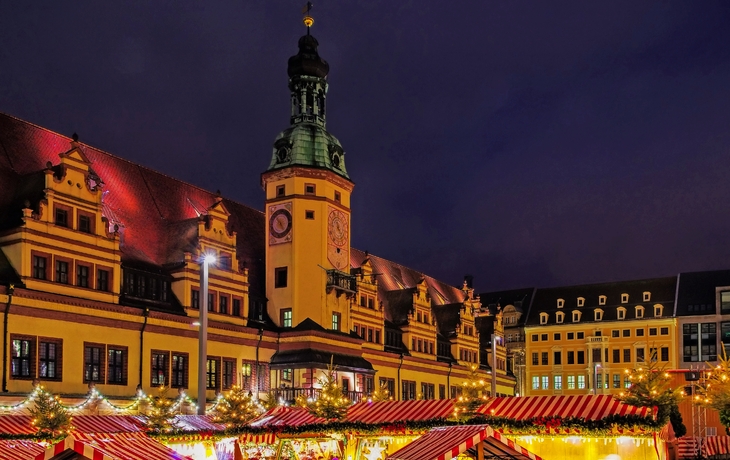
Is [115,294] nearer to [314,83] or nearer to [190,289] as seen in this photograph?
[190,289]

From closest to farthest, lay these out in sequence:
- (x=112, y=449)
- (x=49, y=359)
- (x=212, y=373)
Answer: (x=112, y=449) < (x=49, y=359) < (x=212, y=373)

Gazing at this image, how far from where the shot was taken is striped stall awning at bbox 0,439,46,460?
22.0 m

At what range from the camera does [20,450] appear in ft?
77.9

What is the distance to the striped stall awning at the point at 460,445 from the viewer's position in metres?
18.6

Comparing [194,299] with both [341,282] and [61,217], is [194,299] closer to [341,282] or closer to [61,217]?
[61,217]

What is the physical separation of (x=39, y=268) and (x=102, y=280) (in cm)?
342

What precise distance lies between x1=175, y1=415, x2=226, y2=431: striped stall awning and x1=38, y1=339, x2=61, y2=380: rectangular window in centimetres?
736

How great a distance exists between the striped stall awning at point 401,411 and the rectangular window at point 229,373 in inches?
740

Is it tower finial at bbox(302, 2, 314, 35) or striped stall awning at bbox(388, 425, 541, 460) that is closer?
striped stall awning at bbox(388, 425, 541, 460)

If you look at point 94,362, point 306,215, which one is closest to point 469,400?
point 94,362

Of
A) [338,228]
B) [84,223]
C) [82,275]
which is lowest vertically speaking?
[82,275]

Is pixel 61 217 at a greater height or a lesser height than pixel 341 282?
greater

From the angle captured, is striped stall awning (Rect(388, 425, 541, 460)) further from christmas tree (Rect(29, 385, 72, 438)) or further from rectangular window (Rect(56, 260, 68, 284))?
rectangular window (Rect(56, 260, 68, 284))

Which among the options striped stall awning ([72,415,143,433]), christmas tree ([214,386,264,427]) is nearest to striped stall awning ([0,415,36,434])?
striped stall awning ([72,415,143,433])
